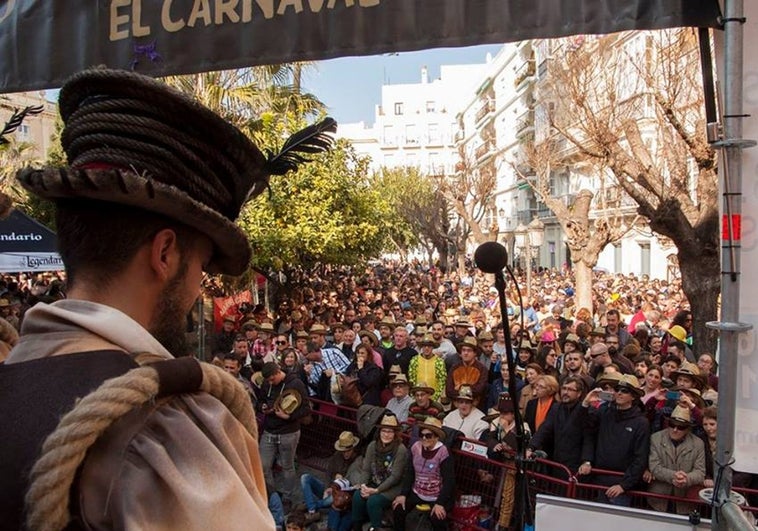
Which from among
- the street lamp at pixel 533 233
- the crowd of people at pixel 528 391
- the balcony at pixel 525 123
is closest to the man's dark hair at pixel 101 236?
the crowd of people at pixel 528 391

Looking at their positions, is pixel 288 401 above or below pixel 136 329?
below

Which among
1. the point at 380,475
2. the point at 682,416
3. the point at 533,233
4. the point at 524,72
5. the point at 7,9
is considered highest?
the point at 524,72

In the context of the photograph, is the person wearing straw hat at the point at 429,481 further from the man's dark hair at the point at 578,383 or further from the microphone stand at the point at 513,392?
the microphone stand at the point at 513,392

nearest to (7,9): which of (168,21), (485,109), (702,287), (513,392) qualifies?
(168,21)

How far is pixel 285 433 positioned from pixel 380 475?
1.36 m

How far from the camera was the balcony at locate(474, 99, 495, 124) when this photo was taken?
60.7 m

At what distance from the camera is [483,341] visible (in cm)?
982

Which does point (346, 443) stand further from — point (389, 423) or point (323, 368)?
point (323, 368)

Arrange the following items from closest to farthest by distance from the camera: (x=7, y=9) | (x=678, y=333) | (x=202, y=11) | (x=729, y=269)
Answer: (x=729, y=269), (x=202, y=11), (x=7, y=9), (x=678, y=333)

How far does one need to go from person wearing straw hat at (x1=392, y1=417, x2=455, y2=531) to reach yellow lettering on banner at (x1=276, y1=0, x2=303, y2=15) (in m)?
4.58

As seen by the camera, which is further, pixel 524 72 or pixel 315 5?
pixel 524 72

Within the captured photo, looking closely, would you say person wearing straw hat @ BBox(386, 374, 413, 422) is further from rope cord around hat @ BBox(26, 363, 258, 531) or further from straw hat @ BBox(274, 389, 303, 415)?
rope cord around hat @ BBox(26, 363, 258, 531)

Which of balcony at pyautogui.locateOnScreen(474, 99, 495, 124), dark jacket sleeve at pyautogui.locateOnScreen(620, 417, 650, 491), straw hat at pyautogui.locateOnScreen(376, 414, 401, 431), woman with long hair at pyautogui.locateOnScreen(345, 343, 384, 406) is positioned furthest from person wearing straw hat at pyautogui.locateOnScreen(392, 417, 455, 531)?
balcony at pyautogui.locateOnScreen(474, 99, 495, 124)

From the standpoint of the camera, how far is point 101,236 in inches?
43.2
